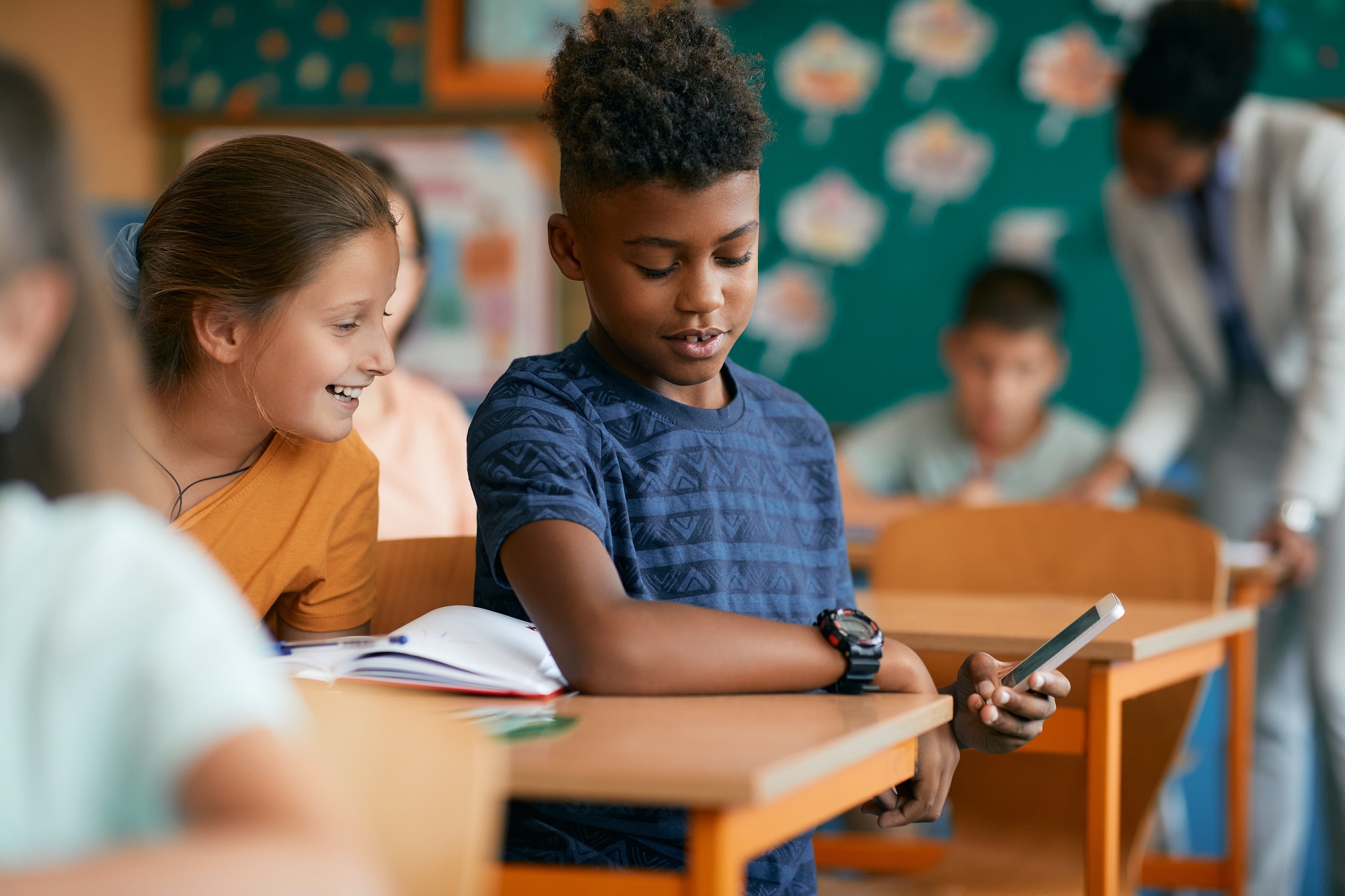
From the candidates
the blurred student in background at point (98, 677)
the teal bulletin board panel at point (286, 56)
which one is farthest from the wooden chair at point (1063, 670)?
the teal bulletin board panel at point (286, 56)

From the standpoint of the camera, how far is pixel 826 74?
3672 mm

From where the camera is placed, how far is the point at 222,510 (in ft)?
4.34

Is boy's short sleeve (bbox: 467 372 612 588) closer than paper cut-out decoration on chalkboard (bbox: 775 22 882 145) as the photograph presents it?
Yes

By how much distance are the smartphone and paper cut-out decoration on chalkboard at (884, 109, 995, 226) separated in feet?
8.54

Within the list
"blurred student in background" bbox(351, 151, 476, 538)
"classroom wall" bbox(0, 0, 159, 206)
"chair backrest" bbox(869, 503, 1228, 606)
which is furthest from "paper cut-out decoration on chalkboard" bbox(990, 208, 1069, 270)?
"classroom wall" bbox(0, 0, 159, 206)

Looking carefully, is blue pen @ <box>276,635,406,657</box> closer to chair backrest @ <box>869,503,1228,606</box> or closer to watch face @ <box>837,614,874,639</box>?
watch face @ <box>837,614,874,639</box>

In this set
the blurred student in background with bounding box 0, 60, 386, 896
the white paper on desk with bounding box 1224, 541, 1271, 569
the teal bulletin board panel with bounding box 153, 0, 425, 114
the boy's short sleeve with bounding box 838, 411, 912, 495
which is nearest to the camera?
the blurred student in background with bounding box 0, 60, 386, 896

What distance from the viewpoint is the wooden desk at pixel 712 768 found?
73 centimetres

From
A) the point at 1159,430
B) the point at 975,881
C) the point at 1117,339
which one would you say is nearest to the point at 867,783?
the point at 975,881

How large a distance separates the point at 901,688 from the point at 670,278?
397 mm

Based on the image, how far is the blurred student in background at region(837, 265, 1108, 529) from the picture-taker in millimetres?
3182

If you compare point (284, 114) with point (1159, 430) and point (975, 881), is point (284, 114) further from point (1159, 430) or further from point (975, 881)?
point (975, 881)

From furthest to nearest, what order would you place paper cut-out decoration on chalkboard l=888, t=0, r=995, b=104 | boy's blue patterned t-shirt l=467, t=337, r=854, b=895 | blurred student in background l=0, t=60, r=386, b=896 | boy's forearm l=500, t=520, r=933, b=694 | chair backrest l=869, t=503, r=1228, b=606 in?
paper cut-out decoration on chalkboard l=888, t=0, r=995, b=104 < chair backrest l=869, t=503, r=1228, b=606 < boy's blue patterned t-shirt l=467, t=337, r=854, b=895 < boy's forearm l=500, t=520, r=933, b=694 < blurred student in background l=0, t=60, r=386, b=896

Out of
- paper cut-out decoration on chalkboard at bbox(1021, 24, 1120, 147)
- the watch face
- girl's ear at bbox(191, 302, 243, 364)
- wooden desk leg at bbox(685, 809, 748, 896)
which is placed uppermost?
paper cut-out decoration on chalkboard at bbox(1021, 24, 1120, 147)
